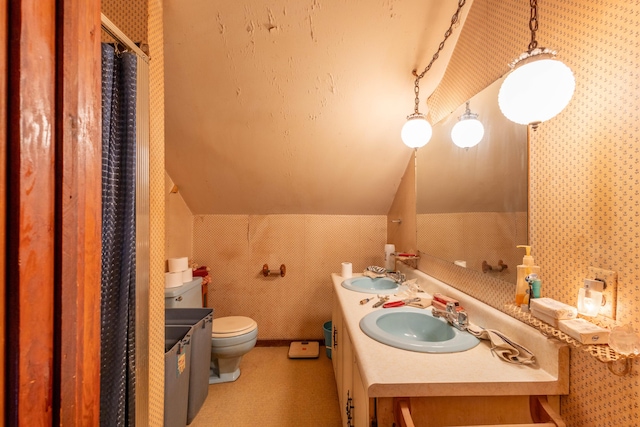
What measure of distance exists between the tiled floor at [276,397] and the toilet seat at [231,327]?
1.41ft

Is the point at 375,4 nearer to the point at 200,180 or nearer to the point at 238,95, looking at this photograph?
the point at 238,95

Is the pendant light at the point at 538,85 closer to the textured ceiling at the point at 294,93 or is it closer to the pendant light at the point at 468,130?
the pendant light at the point at 468,130

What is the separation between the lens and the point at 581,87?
2.81ft

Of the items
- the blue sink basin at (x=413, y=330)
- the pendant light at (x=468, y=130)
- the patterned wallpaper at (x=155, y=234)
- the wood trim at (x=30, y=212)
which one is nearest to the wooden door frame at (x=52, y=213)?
the wood trim at (x=30, y=212)

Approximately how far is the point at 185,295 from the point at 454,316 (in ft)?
6.39

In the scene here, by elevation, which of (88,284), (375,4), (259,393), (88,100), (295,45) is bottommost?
(259,393)

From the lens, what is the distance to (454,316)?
1244 mm

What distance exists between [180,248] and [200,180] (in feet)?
2.22

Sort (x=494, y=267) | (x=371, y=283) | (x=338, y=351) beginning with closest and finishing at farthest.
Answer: (x=494, y=267)
(x=338, y=351)
(x=371, y=283)

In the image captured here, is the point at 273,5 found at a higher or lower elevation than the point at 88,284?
higher

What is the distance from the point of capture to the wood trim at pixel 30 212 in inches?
14.4

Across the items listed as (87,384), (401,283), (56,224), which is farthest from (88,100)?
(401,283)

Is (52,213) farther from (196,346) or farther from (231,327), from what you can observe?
(231,327)

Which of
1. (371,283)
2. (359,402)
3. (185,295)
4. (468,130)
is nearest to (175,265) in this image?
(185,295)
